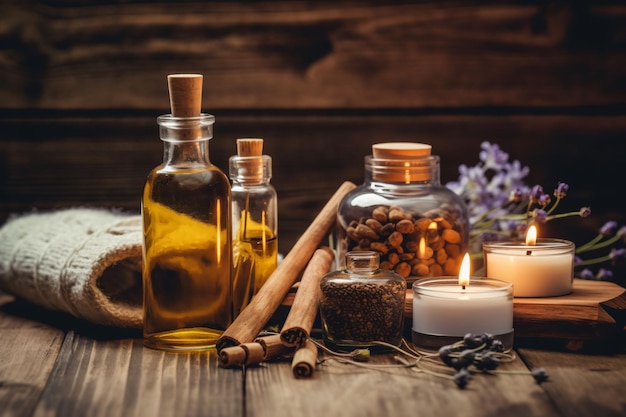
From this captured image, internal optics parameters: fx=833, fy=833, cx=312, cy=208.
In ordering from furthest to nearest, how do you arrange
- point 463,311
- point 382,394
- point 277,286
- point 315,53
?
1. point 315,53
2. point 277,286
3. point 463,311
4. point 382,394

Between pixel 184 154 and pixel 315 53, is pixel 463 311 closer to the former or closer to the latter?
pixel 184 154

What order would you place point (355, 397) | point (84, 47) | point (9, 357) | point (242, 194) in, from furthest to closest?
1. point (84, 47)
2. point (242, 194)
3. point (9, 357)
4. point (355, 397)

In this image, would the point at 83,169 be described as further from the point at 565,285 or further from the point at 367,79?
the point at 565,285

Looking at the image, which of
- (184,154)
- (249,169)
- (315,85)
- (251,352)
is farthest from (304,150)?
(251,352)

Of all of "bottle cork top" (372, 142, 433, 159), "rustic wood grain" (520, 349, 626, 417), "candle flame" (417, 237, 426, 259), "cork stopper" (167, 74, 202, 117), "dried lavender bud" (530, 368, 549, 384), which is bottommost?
"rustic wood grain" (520, 349, 626, 417)

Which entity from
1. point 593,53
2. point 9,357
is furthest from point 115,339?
point 593,53

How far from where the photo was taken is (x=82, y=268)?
1.06 meters

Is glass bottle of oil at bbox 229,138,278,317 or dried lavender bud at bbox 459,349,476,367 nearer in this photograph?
dried lavender bud at bbox 459,349,476,367

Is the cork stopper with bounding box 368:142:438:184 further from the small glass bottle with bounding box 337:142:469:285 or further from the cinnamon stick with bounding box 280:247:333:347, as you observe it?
the cinnamon stick with bounding box 280:247:333:347

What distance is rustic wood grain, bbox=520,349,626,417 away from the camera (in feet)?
2.63

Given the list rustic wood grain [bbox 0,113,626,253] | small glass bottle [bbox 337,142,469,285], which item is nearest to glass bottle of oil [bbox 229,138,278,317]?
small glass bottle [bbox 337,142,469,285]

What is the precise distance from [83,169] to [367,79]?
569mm

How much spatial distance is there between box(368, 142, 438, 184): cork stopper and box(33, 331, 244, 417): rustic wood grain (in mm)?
324

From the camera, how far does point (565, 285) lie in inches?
41.2
